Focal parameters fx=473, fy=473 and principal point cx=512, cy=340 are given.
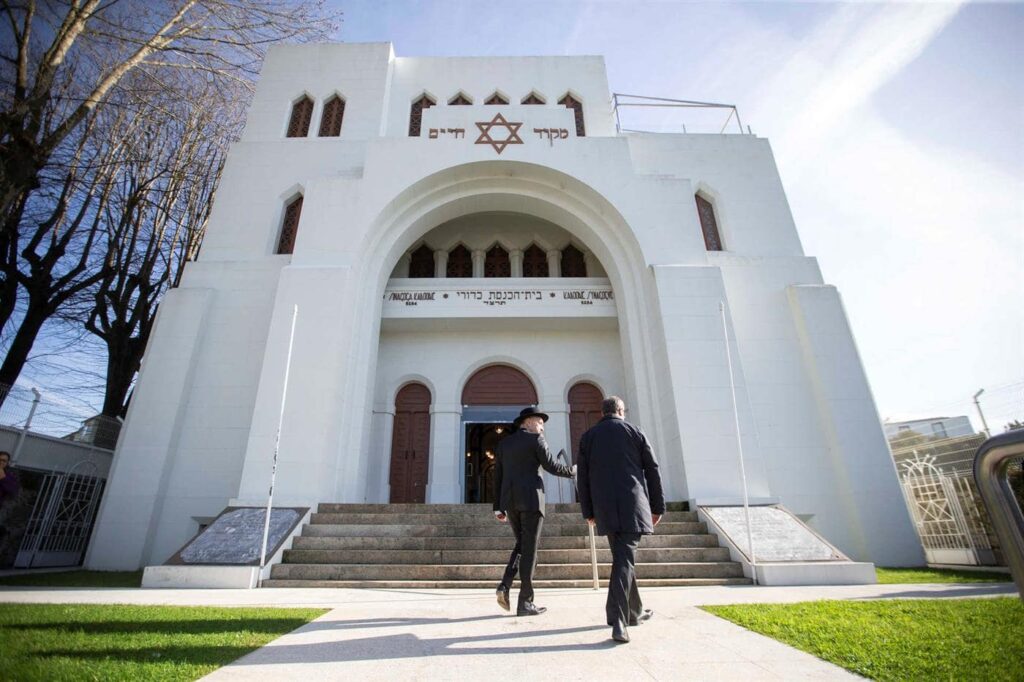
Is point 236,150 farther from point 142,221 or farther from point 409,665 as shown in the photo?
point 409,665

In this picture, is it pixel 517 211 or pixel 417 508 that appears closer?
pixel 417 508

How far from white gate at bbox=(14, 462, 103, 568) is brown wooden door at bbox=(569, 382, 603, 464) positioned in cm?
1155

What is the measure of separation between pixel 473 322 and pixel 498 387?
1.84 m

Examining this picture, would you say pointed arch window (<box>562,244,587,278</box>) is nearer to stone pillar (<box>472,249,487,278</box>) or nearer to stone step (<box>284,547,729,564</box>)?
stone pillar (<box>472,249,487,278</box>)

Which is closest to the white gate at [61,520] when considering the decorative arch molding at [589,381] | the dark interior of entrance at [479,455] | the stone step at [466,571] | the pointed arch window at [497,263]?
the stone step at [466,571]

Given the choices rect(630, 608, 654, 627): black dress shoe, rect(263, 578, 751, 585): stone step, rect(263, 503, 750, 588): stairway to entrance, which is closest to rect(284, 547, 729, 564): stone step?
rect(263, 503, 750, 588): stairway to entrance

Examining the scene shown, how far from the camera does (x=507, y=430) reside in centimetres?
1382

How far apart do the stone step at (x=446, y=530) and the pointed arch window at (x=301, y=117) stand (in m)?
11.8

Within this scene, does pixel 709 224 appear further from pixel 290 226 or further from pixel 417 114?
pixel 290 226

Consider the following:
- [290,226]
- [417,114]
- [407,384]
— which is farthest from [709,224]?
[290,226]

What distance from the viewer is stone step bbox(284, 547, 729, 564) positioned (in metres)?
6.70

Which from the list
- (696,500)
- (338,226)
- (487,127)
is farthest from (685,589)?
(487,127)

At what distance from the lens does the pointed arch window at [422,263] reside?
13.7 metres

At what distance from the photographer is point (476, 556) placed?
22.2ft
